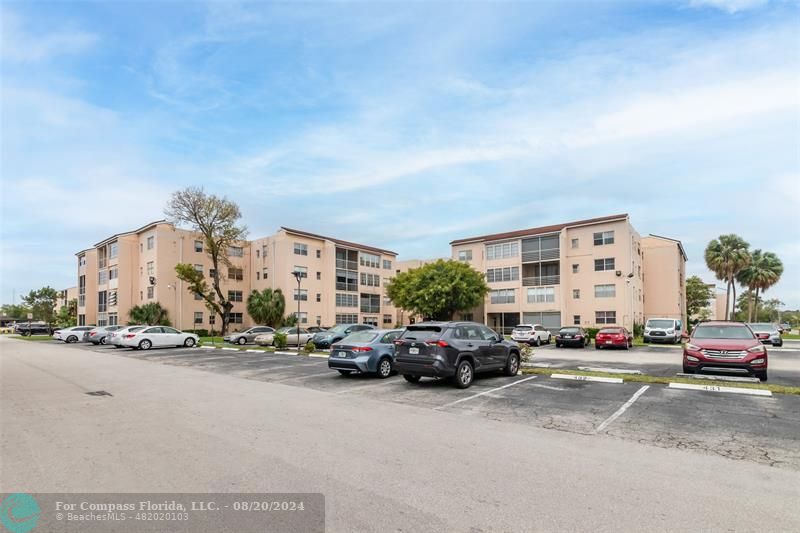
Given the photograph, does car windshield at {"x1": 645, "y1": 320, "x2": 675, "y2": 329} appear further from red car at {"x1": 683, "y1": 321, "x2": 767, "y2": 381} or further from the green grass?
the green grass

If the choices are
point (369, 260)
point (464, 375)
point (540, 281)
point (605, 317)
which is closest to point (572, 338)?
point (605, 317)

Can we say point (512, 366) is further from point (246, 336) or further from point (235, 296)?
point (235, 296)

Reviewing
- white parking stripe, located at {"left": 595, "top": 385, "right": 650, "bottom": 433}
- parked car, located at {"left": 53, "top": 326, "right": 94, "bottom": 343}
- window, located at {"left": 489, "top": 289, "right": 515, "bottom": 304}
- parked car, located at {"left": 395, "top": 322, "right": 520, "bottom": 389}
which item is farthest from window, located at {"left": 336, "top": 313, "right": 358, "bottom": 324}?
white parking stripe, located at {"left": 595, "top": 385, "right": 650, "bottom": 433}

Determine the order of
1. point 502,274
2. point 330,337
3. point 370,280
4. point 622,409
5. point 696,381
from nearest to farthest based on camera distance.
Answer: point 622,409
point 696,381
point 330,337
point 502,274
point 370,280

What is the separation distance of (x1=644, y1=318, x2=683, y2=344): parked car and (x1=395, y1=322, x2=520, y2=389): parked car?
26260 millimetres

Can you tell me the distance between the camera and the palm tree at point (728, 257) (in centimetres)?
5253

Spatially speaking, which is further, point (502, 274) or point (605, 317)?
point (502, 274)

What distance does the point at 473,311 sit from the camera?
5378cm

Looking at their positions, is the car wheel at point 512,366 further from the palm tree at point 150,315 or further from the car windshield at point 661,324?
the palm tree at point 150,315

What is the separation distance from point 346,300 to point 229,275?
14.5 m

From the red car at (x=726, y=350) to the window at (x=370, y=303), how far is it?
50457mm

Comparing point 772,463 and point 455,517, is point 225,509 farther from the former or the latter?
point 772,463

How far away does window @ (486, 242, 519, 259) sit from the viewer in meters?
50.9

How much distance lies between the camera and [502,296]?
51.2 metres
